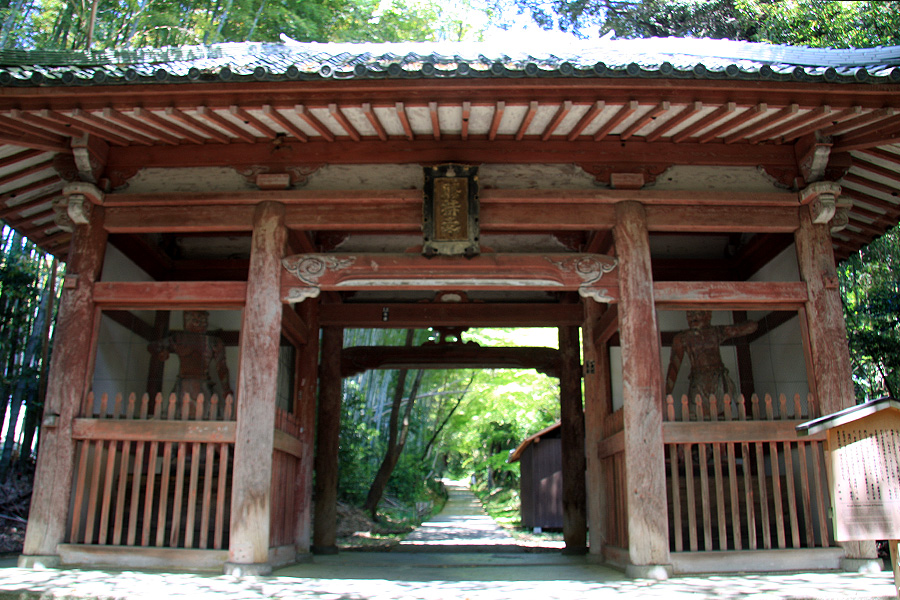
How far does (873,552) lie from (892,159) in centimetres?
343

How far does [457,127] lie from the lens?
5.78 meters

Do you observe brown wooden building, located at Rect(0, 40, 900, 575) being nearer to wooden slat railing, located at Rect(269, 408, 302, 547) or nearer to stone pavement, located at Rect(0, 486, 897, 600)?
wooden slat railing, located at Rect(269, 408, 302, 547)

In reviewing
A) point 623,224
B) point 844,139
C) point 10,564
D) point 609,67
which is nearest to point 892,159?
point 844,139

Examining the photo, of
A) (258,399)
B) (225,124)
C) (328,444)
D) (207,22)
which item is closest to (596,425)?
(258,399)

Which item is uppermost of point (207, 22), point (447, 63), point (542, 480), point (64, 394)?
point (207, 22)

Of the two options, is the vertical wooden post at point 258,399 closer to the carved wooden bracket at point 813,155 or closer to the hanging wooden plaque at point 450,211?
the hanging wooden plaque at point 450,211

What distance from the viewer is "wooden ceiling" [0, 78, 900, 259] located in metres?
5.02

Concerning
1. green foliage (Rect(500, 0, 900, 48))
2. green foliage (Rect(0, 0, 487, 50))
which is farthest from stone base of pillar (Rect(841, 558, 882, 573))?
green foliage (Rect(0, 0, 487, 50))

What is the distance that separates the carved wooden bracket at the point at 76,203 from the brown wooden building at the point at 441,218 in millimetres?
21

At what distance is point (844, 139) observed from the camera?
5.82 m

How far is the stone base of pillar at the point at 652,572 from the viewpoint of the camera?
4.92 m

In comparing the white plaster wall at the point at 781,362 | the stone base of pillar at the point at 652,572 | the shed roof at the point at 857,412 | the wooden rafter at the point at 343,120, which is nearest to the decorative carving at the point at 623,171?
the white plaster wall at the point at 781,362

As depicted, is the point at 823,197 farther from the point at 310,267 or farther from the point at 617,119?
the point at 310,267

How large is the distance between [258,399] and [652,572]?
3.29m
